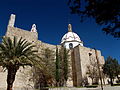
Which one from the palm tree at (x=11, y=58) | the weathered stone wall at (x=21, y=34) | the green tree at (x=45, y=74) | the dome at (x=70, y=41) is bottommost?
the green tree at (x=45, y=74)

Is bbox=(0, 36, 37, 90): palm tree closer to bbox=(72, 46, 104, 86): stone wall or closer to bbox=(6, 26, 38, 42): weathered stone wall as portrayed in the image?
bbox=(6, 26, 38, 42): weathered stone wall

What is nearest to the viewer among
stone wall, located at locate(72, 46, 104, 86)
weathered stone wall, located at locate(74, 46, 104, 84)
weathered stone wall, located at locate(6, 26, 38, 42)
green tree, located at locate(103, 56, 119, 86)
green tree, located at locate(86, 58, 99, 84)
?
green tree, located at locate(103, 56, 119, 86)

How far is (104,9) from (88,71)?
24.6 meters

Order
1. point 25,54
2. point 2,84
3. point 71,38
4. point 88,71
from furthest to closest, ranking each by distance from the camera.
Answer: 1. point 71,38
2. point 88,71
3. point 2,84
4. point 25,54

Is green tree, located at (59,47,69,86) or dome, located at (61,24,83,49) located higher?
dome, located at (61,24,83,49)

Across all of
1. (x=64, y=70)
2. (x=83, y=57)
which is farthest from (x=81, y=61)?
(x=64, y=70)

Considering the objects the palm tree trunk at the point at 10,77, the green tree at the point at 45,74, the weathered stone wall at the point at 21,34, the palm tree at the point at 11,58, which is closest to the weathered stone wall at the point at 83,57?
the green tree at the point at 45,74

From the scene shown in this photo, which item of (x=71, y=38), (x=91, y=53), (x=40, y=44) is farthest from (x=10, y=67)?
(x=71, y=38)

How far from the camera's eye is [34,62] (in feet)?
49.6

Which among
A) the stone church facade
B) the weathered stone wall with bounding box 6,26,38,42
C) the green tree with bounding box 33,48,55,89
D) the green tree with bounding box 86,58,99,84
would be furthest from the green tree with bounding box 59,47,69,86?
the weathered stone wall with bounding box 6,26,38,42

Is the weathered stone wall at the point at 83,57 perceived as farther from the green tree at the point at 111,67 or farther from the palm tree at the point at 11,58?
the palm tree at the point at 11,58

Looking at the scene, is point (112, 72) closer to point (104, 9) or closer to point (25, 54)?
point (25, 54)

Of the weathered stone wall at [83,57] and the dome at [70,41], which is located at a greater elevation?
the dome at [70,41]

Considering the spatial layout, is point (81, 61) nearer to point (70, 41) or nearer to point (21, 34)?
point (21, 34)
